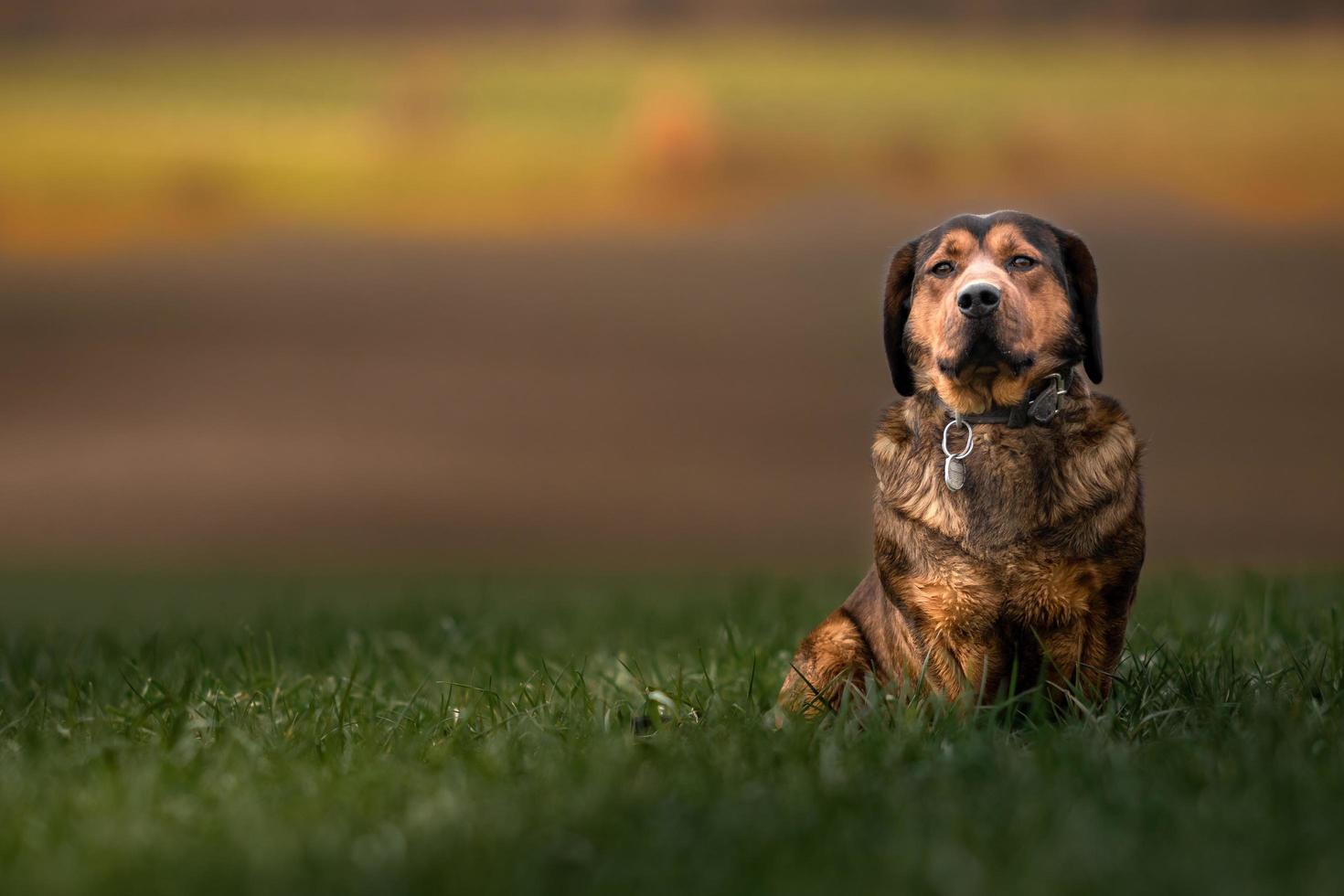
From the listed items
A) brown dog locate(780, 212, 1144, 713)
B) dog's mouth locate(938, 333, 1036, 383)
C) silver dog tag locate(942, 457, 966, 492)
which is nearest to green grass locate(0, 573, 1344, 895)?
brown dog locate(780, 212, 1144, 713)

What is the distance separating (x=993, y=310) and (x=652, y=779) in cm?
176

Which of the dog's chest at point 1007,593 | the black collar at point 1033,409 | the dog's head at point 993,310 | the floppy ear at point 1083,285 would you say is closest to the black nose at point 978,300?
the dog's head at point 993,310

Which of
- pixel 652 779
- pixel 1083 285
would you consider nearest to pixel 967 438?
pixel 1083 285

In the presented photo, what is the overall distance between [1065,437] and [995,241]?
0.68 meters

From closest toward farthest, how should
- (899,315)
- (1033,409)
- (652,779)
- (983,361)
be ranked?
(652,779)
(983,361)
(1033,409)
(899,315)

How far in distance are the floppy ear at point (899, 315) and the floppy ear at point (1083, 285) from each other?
0.50 m

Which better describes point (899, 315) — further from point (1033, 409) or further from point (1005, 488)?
point (1005, 488)

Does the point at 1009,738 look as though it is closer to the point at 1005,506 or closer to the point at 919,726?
the point at 919,726

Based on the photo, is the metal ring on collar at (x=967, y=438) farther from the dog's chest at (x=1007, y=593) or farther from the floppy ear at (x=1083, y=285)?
the floppy ear at (x=1083, y=285)

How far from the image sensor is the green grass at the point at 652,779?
2723 millimetres

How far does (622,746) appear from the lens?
145 inches

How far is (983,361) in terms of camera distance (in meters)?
4.08

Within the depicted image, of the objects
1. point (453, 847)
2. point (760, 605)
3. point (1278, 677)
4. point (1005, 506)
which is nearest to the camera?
point (453, 847)

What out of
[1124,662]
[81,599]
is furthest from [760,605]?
[81,599]
